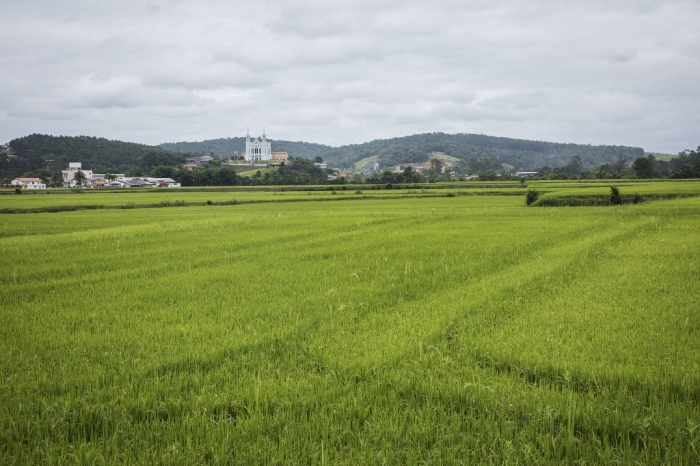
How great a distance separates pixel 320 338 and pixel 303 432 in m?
2.06

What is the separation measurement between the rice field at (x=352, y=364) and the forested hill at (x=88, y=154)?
5429 inches

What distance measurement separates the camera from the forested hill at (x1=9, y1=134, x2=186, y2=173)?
440 ft

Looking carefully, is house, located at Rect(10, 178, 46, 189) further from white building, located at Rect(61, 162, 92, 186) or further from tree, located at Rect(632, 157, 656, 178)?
tree, located at Rect(632, 157, 656, 178)

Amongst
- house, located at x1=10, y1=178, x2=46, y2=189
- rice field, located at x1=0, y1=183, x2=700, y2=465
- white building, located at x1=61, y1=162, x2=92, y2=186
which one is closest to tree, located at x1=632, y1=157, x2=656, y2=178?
rice field, located at x1=0, y1=183, x2=700, y2=465

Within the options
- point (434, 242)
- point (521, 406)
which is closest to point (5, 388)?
point (521, 406)

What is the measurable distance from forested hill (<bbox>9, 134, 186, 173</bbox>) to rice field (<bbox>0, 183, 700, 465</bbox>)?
137906 mm

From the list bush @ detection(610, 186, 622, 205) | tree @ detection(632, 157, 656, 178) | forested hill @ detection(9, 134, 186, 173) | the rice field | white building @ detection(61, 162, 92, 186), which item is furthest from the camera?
forested hill @ detection(9, 134, 186, 173)

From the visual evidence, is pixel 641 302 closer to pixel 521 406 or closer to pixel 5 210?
pixel 521 406

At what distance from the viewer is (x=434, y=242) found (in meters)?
14.5

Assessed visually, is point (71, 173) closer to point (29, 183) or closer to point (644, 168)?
point (29, 183)

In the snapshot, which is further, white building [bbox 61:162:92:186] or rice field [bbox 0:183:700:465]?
white building [bbox 61:162:92:186]

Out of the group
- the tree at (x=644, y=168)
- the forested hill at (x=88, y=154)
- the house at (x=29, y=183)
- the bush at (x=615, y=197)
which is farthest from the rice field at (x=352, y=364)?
the forested hill at (x=88, y=154)

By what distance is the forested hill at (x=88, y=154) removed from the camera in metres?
134

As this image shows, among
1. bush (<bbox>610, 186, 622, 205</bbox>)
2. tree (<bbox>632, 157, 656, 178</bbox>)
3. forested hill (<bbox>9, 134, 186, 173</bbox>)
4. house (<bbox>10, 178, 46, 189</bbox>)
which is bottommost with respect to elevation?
bush (<bbox>610, 186, 622, 205</bbox>)
